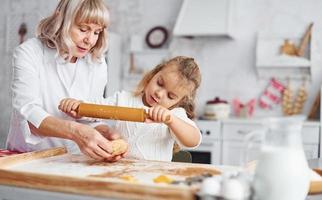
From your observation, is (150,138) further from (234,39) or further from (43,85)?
(234,39)

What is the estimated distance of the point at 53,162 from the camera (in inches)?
59.1

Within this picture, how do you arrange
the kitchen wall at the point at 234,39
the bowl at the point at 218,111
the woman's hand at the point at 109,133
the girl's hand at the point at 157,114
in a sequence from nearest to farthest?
1. the girl's hand at the point at 157,114
2. the woman's hand at the point at 109,133
3. the bowl at the point at 218,111
4. the kitchen wall at the point at 234,39

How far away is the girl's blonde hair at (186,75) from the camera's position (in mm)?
1778

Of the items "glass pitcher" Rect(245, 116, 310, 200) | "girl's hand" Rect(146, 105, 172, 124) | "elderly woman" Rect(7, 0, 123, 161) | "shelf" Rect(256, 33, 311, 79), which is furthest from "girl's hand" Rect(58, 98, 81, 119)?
"shelf" Rect(256, 33, 311, 79)

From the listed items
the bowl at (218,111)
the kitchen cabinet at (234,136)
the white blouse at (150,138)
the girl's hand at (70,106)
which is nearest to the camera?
the girl's hand at (70,106)

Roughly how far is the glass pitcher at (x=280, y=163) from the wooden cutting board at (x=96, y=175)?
158mm

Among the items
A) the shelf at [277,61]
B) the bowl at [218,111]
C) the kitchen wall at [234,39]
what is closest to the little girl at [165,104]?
the bowl at [218,111]

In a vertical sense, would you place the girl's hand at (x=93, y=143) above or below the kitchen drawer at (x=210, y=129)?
above

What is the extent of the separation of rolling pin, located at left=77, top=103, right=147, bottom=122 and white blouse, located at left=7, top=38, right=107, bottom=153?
236 millimetres

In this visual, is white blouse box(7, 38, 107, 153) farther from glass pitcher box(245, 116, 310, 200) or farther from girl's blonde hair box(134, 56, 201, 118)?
glass pitcher box(245, 116, 310, 200)

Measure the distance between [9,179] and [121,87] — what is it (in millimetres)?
3877

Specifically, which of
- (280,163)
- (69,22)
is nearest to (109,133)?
(69,22)

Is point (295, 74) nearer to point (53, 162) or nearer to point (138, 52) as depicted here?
point (138, 52)

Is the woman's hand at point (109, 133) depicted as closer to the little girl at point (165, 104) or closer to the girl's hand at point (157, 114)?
the little girl at point (165, 104)
